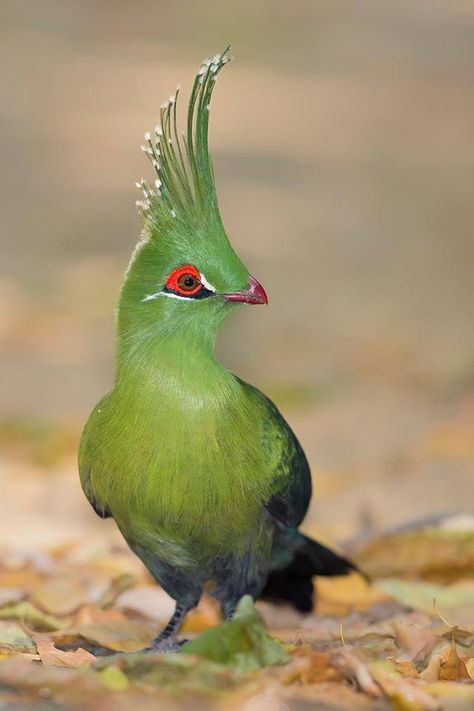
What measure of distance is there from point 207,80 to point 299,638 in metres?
1.55

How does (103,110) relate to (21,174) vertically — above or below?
above

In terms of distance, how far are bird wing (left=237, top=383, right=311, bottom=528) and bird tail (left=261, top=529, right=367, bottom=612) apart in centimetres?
24

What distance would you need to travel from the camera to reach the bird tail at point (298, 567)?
162 inches

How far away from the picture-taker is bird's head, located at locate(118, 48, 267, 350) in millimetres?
3391

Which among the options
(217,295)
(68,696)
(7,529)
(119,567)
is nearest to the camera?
(68,696)

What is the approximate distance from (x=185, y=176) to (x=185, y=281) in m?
0.31

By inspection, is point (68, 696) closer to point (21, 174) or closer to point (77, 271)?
point (77, 271)

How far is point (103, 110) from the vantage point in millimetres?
12789

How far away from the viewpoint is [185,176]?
353 centimetres

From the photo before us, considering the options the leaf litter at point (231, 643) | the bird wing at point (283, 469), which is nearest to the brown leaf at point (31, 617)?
the leaf litter at point (231, 643)

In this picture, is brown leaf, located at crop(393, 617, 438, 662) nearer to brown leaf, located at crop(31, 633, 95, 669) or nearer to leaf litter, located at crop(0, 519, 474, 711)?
leaf litter, located at crop(0, 519, 474, 711)

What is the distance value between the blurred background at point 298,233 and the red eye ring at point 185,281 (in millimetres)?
2192

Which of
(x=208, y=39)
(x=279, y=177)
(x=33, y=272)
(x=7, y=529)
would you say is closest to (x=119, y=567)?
(x=7, y=529)

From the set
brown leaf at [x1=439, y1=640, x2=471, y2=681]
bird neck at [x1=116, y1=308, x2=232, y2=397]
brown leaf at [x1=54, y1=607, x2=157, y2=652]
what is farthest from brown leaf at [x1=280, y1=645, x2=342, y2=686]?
brown leaf at [x1=54, y1=607, x2=157, y2=652]
